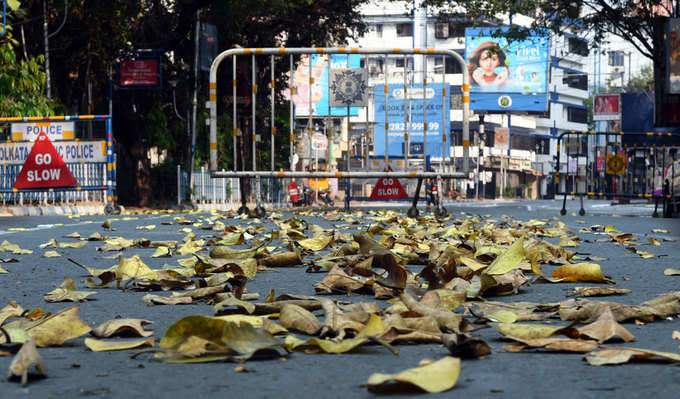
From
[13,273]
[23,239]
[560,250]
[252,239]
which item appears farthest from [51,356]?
[23,239]

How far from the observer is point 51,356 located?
1.99 m

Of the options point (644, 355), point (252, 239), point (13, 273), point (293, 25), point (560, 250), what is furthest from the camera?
point (293, 25)

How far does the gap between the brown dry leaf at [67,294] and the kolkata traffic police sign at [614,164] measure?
548 inches

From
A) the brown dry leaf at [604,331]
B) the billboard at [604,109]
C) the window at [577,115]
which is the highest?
the window at [577,115]

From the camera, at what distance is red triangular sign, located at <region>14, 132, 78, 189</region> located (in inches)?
530

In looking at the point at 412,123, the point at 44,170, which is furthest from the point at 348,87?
the point at 412,123

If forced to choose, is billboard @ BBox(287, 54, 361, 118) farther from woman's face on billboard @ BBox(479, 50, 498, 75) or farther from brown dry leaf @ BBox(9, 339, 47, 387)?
brown dry leaf @ BBox(9, 339, 47, 387)

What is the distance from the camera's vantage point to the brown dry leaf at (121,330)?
2.20 metres

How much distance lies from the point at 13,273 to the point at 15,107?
1212cm

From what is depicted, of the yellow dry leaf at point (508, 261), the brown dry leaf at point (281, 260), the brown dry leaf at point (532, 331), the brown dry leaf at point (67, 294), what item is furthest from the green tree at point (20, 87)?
the brown dry leaf at point (532, 331)

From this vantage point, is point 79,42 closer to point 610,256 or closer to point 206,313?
point 610,256

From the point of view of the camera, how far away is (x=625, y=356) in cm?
184

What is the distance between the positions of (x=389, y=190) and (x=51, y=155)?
4906 mm

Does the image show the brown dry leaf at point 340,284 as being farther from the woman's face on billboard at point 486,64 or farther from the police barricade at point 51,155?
the woman's face on billboard at point 486,64
